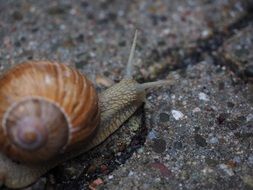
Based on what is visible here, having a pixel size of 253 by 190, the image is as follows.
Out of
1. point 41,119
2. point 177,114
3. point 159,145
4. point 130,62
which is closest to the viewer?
point 41,119

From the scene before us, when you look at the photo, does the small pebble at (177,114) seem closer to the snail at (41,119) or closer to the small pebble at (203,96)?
the small pebble at (203,96)

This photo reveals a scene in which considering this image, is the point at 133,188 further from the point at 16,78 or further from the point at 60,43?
the point at 60,43

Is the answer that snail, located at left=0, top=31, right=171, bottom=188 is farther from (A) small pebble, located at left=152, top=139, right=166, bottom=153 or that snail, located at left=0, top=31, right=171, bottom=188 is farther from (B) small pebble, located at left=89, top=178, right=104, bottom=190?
(A) small pebble, located at left=152, top=139, right=166, bottom=153

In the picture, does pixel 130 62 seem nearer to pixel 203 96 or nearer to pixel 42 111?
pixel 203 96

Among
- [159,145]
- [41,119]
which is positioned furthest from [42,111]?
[159,145]

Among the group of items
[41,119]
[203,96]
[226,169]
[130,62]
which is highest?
[41,119]

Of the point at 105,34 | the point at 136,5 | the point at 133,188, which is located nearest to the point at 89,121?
the point at 133,188

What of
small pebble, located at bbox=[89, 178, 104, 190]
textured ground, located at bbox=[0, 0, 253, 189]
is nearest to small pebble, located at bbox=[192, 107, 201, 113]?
textured ground, located at bbox=[0, 0, 253, 189]

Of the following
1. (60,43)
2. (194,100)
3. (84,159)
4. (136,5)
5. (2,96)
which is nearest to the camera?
(2,96)
